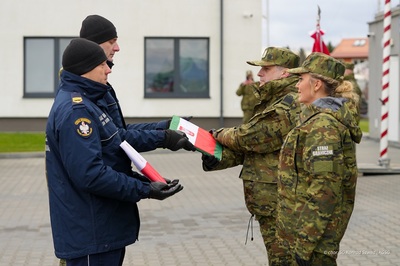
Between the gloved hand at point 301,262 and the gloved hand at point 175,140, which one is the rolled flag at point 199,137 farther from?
the gloved hand at point 301,262

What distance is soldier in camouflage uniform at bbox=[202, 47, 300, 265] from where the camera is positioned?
6.16 meters

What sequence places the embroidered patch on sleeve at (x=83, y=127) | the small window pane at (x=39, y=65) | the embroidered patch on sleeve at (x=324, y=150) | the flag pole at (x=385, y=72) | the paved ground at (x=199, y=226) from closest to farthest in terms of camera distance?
the embroidered patch on sleeve at (x=83, y=127), the embroidered patch on sleeve at (x=324, y=150), the paved ground at (x=199, y=226), the flag pole at (x=385, y=72), the small window pane at (x=39, y=65)

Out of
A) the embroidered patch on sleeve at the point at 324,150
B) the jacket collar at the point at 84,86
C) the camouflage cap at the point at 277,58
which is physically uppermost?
the camouflage cap at the point at 277,58

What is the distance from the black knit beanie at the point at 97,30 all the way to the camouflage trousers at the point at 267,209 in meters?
1.44

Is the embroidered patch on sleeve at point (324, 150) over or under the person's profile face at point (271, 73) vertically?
under

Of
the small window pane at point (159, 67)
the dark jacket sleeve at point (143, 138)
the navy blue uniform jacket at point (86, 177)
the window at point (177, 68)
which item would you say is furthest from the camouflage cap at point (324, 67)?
the small window pane at point (159, 67)

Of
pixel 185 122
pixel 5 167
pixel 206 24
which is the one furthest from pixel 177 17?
pixel 185 122

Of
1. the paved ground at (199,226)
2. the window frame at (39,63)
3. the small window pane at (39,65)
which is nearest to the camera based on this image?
the paved ground at (199,226)

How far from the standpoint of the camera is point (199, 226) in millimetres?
11016

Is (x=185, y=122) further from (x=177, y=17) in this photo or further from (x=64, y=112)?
(x=177, y=17)

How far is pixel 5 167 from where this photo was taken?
18719 millimetres

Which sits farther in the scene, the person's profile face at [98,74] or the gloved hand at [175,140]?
the gloved hand at [175,140]

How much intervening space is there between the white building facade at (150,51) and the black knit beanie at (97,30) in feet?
70.6

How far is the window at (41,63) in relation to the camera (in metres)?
27.8
